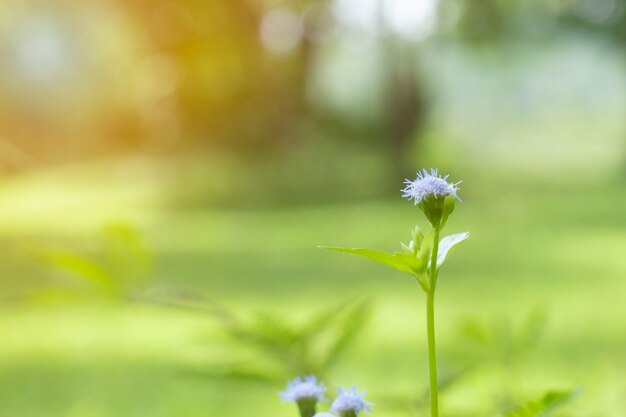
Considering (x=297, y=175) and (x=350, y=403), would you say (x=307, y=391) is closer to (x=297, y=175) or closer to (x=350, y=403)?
(x=350, y=403)

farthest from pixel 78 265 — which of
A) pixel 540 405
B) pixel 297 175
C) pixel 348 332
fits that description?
pixel 297 175

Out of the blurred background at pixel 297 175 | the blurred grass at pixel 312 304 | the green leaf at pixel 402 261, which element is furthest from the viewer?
the blurred background at pixel 297 175

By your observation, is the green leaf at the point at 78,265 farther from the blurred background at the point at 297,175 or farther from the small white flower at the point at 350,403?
the blurred background at the point at 297,175

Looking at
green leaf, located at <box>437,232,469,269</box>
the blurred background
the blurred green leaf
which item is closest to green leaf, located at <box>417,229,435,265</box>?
green leaf, located at <box>437,232,469,269</box>

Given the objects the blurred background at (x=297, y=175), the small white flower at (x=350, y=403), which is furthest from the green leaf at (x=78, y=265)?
the blurred background at (x=297, y=175)

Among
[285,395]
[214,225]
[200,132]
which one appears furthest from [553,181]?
[285,395]

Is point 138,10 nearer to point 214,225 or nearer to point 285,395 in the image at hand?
point 214,225

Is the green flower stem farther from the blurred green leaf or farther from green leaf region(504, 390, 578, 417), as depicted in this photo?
the blurred green leaf
